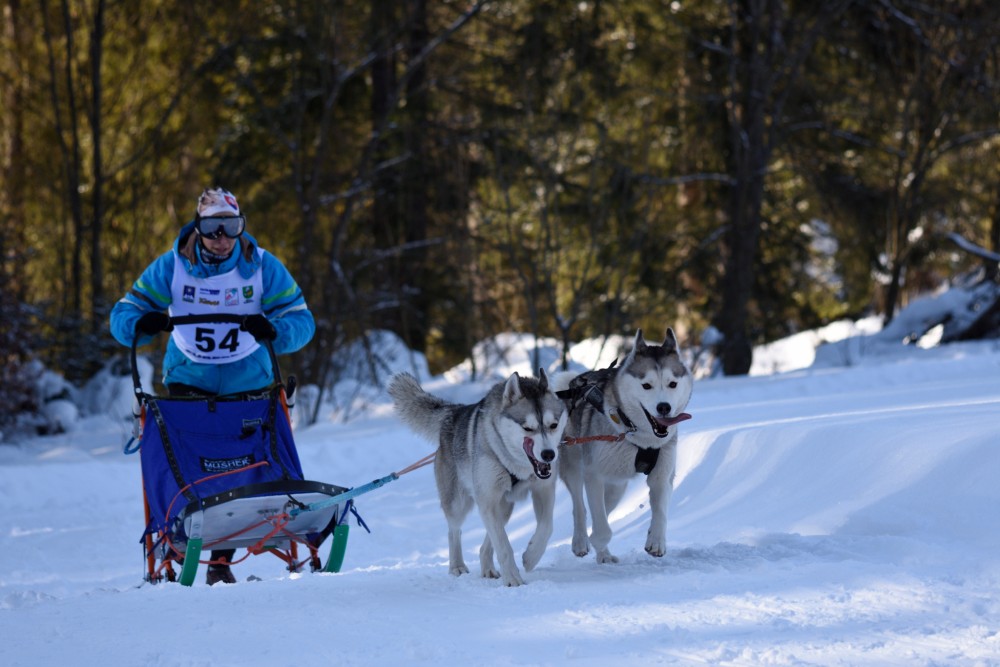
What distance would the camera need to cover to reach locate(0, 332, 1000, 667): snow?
3.60m

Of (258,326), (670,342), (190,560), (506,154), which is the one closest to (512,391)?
(670,342)

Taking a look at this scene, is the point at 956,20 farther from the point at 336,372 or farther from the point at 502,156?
the point at 336,372

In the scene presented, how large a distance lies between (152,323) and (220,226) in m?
0.56

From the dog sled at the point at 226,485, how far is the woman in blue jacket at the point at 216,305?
0.11 metres

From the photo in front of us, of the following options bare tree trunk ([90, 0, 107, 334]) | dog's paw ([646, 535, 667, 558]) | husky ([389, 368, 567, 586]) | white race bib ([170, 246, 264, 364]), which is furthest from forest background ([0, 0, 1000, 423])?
dog's paw ([646, 535, 667, 558])

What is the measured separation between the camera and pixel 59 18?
1880 centimetres

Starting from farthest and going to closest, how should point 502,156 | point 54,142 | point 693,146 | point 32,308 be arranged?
1. point 54,142
2. point 693,146
3. point 502,156
4. point 32,308

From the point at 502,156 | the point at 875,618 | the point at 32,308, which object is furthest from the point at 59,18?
the point at 875,618

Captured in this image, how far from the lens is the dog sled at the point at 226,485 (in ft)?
16.5

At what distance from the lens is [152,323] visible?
5320 mm

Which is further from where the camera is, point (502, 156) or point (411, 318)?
point (411, 318)

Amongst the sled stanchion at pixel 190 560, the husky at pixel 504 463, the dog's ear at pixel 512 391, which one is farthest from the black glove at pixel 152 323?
the dog's ear at pixel 512 391

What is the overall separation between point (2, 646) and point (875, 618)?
2960mm

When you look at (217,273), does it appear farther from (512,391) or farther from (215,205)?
(512,391)
